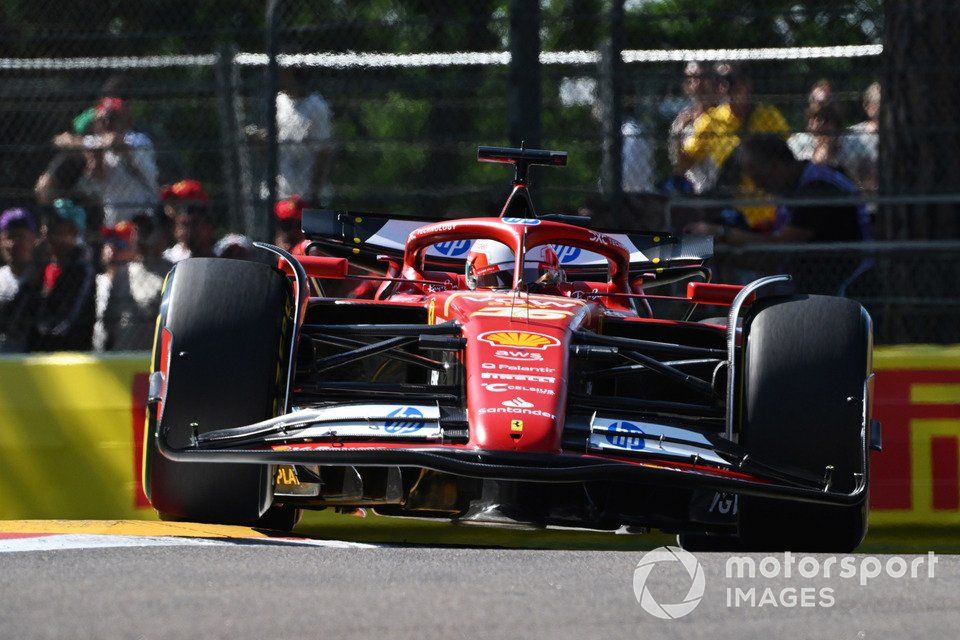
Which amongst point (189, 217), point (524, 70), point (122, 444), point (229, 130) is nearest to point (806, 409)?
point (122, 444)

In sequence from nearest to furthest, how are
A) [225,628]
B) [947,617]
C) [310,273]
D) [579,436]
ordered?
[225,628] < [947,617] < [579,436] < [310,273]

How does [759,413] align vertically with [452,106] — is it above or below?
below

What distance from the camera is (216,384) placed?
5109 millimetres

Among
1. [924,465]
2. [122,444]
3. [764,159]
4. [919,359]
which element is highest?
[764,159]

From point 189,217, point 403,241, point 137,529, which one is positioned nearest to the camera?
point 137,529

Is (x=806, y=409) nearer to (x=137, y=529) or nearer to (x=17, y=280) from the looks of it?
(x=137, y=529)

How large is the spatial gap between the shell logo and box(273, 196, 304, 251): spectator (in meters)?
3.87

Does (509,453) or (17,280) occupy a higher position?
(17,280)

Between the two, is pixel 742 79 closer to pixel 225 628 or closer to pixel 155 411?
pixel 155 411

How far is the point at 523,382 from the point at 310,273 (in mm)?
1362

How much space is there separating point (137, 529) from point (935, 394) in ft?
11.5

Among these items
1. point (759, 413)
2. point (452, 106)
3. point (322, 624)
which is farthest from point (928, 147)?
point (322, 624)

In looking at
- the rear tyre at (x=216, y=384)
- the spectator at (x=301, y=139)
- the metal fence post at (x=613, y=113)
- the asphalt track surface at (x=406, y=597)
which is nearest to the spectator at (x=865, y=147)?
the metal fence post at (x=613, y=113)

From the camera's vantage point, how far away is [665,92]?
8.64 m
